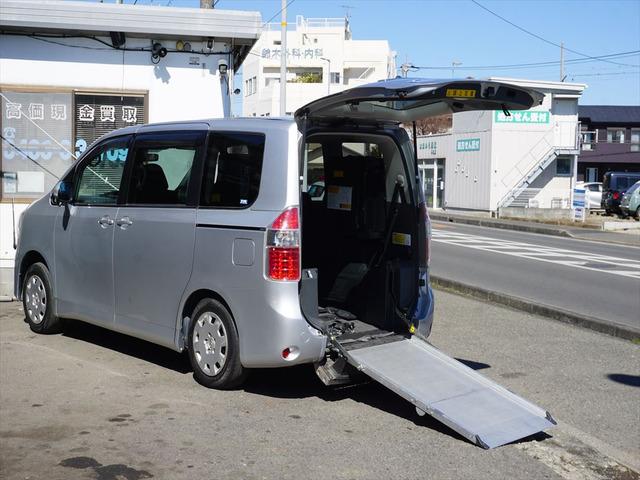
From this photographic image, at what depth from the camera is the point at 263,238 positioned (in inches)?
227

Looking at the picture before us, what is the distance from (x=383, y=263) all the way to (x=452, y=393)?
5.14 ft

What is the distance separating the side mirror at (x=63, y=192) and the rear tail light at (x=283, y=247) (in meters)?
2.88

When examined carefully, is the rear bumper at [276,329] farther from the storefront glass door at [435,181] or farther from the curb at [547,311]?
the storefront glass door at [435,181]

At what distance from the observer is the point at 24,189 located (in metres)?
10.8

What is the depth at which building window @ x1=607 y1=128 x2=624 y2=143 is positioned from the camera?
200ft

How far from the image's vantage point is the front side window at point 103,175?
23.7 ft

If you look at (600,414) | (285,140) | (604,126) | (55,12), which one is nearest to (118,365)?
(285,140)

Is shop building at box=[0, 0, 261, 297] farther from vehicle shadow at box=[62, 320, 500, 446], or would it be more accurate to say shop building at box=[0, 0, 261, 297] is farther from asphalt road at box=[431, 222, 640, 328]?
asphalt road at box=[431, 222, 640, 328]

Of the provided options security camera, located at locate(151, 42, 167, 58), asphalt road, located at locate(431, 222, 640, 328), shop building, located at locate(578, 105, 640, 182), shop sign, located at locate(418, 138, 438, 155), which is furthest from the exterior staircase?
security camera, located at locate(151, 42, 167, 58)

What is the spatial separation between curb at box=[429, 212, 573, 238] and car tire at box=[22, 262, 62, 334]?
22936mm

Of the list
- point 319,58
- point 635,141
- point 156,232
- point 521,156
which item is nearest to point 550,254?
point 156,232

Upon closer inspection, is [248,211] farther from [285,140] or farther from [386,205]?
[386,205]

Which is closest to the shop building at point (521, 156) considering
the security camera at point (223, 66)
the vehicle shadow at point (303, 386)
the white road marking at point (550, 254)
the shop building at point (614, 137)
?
the white road marking at point (550, 254)

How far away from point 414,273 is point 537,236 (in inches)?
871
